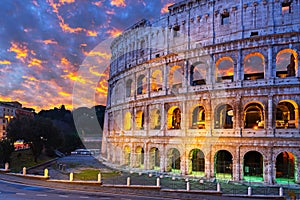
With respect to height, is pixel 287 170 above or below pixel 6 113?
below

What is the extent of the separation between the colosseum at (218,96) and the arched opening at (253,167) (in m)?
0.10

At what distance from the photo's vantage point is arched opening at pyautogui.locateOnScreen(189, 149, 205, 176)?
33000 millimetres

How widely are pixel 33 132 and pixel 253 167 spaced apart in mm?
32702

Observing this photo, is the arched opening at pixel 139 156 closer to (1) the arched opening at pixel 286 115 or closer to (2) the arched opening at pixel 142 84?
(2) the arched opening at pixel 142 84

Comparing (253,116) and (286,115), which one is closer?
(286,115)

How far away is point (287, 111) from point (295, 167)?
762 cm

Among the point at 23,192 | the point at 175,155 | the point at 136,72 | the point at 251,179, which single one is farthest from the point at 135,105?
the point at 23,192

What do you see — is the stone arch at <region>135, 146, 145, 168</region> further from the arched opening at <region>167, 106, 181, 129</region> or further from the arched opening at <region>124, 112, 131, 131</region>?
the arched opening at <region>167, 106, 181, 129</region>

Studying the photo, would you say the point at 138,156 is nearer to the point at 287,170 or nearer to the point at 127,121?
the point at 127,121

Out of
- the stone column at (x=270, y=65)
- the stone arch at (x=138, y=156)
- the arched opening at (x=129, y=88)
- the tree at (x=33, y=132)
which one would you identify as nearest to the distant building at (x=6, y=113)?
the tree at (x=33, y=132)

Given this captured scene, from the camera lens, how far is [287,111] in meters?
33.4

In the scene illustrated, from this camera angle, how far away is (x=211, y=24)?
3297 centimetres

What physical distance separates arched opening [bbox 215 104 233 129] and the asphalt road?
47.9ft

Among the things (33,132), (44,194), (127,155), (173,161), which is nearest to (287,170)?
(173,161)
